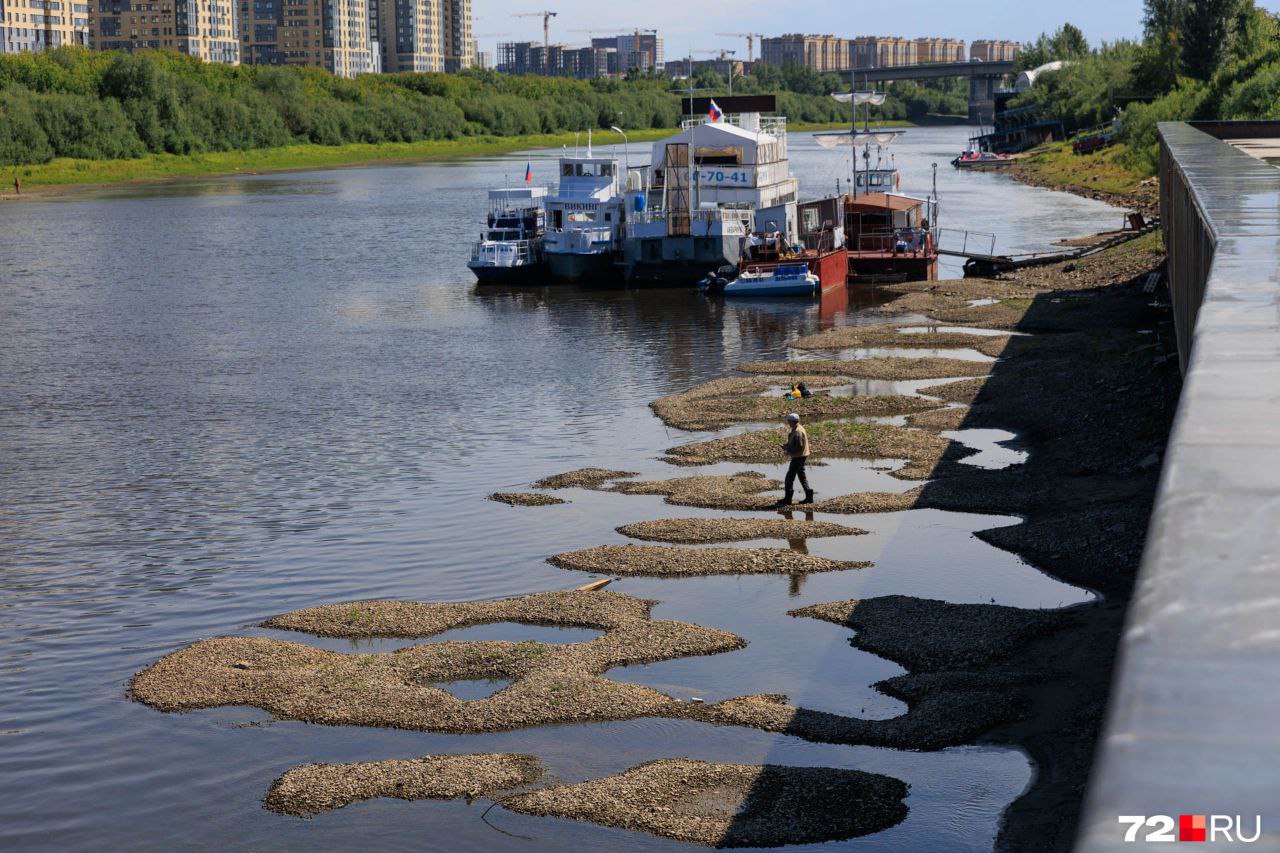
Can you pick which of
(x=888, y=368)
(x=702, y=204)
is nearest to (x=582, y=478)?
(x=888, y=368)

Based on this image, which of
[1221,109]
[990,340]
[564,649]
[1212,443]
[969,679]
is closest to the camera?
[1212,443]

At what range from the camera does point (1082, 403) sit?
1404 inches

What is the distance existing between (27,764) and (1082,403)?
82.5 feet

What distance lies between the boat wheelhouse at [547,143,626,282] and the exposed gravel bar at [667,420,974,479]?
121ft

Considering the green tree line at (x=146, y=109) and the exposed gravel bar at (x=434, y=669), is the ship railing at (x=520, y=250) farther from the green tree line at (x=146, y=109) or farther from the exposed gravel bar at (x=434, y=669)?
the green tree line at (x=146, y=109)

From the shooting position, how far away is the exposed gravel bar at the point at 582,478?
1261 inches

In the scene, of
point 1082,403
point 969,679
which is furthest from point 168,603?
point 1082,403

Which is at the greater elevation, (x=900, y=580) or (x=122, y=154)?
(x=122, y=154)

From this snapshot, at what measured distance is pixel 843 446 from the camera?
34.3m

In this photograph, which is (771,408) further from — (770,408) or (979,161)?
(979,161)

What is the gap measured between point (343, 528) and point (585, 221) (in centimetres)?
4622

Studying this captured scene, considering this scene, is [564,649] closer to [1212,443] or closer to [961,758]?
[961,758]

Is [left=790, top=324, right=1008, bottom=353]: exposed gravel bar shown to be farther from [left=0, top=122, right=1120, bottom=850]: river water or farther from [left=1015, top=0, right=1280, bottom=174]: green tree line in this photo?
[left=1015, top=0, right=1280, bottom=174]: green tree line

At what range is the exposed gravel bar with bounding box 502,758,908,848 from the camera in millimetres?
15547
